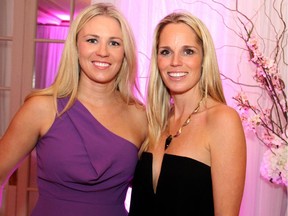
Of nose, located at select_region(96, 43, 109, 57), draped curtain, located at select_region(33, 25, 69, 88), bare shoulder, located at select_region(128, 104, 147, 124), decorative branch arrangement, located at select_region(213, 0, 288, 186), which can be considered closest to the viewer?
nose, located at select_region(96, 43, 109, 57)

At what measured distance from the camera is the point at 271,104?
2.88 metres

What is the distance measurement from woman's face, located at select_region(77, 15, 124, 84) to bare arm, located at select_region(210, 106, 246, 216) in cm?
65

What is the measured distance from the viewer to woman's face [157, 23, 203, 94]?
5.99ft

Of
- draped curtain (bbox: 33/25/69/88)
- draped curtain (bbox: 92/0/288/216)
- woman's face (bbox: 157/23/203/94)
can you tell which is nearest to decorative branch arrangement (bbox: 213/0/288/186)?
draped curtain (bbox: 92/0/288/216)

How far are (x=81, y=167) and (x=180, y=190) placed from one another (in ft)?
1.55

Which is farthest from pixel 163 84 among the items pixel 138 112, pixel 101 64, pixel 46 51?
pixel 46 51

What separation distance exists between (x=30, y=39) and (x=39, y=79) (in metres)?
0.37

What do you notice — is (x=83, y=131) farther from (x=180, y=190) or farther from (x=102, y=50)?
(x=180, y=190)

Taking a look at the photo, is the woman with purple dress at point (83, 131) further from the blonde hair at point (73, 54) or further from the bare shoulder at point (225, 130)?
the bare shoulder at point (225, 130)

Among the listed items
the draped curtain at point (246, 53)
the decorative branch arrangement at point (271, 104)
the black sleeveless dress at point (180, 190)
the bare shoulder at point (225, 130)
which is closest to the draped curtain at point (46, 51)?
the draped curtain at point (246, 53)

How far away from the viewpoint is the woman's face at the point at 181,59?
183cm

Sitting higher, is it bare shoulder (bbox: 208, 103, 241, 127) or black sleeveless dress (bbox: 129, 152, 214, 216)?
bare shoulder (bbox: 208, 103, 241, 127)

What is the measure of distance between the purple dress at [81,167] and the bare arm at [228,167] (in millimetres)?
480

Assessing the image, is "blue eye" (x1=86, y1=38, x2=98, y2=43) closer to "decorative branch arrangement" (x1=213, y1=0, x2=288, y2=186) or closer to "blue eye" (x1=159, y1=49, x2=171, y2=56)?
"blue eye" (x1=159, y1=49, x2=171, y2=56)
